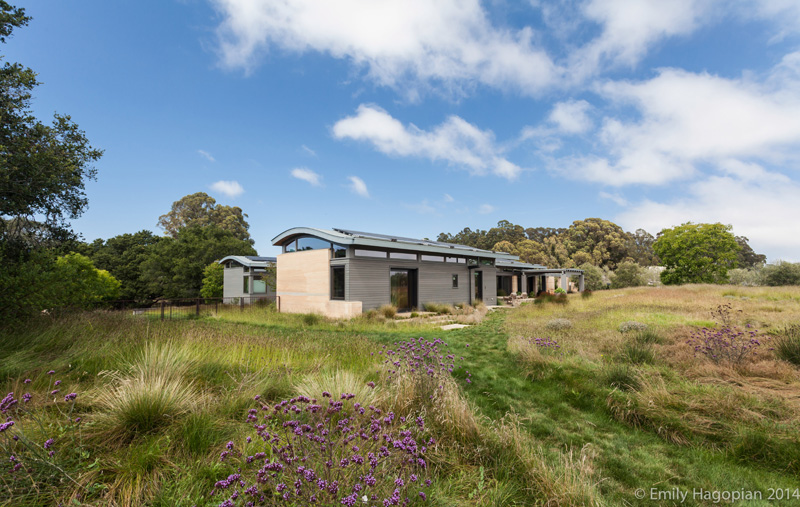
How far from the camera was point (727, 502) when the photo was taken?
2.74 meters

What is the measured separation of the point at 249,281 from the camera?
2423cm

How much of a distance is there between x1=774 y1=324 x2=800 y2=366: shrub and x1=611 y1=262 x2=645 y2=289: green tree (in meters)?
35.0

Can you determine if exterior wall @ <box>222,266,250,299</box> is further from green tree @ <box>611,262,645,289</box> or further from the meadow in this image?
green tree @ <box>611,262,645,289</box>

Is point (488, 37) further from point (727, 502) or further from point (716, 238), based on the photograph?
point (716, 238)

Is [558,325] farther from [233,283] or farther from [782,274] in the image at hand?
[782,274]

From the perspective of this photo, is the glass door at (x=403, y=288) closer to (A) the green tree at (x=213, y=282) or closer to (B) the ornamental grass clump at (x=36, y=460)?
(B) the ornamental grass clump at (x=36, y=460)

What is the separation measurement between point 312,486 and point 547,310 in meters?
14.9

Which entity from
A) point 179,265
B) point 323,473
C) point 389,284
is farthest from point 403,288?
point 179,265

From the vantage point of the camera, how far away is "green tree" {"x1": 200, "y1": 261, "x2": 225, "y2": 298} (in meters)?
27.4

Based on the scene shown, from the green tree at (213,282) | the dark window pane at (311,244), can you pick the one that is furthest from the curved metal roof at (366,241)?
the green tree at (213,282)

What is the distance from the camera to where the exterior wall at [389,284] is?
16000mm

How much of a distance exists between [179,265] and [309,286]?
19.0 m

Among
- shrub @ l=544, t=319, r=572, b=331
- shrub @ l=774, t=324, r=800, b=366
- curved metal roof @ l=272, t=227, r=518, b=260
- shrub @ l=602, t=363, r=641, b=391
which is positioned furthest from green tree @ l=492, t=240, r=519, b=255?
shrub @ l=602, t=363, r=641, b=391

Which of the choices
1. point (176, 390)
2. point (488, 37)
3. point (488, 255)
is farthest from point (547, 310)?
point (176, 390)
